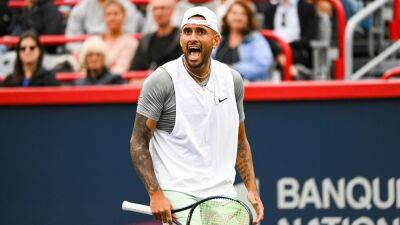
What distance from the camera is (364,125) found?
689cm

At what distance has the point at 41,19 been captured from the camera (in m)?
10.6

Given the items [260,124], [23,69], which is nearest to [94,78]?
[23,69]

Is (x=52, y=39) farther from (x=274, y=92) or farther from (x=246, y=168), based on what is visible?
(x=246, y=168)

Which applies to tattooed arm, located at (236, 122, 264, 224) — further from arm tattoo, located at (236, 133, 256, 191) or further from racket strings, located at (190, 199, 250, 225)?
racket strings, located at (190, 199, 250, 225)

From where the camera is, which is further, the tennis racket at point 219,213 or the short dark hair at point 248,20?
the short dark hair at point 248,20

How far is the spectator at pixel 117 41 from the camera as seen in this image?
367 inches

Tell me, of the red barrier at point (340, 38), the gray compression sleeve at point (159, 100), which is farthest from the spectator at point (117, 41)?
the gray compression sleeve at point (159, 100)

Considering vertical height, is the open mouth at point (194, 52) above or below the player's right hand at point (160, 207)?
above

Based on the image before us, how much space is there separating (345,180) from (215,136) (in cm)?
207

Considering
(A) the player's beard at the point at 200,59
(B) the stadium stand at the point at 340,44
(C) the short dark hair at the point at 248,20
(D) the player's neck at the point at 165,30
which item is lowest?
(B) the stadium stand at the point at 340,44

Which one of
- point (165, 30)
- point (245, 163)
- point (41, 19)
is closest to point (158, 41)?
point (165, 30)

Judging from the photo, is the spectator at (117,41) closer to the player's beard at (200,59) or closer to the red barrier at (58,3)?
the red barrier at (58,3)

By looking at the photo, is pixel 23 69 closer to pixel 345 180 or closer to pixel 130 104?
pixel 130 104

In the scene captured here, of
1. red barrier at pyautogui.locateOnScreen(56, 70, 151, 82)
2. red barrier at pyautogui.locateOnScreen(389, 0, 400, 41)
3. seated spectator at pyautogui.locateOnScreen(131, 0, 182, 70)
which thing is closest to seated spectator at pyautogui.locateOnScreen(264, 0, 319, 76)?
red barrier at pyautogui.locateOnScreen(389, 0, 400, 41)
